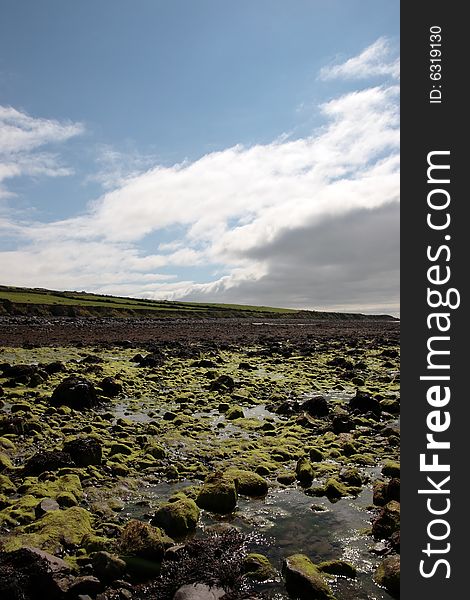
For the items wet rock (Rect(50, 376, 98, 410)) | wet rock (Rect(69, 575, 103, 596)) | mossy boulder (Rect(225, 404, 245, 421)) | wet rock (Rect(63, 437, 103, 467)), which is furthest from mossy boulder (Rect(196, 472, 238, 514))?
wet rock (Rect(50, 376, 98, 410))

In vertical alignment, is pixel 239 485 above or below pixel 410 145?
below

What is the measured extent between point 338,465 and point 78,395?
10846mm

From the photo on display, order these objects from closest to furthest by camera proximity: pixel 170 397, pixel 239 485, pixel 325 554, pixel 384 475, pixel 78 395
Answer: pixel 325 554 → pixel 239 485 → pixel 384 475 → pixel 78 395 → pixel 170 397

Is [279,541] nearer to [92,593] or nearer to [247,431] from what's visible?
[92,593]

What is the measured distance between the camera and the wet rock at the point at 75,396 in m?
18.2

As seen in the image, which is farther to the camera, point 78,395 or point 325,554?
point 78,395

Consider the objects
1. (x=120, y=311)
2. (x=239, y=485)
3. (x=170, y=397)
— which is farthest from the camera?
(x=120, y=311)

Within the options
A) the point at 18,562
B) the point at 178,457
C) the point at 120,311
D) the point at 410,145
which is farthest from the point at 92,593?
the point at 120,311

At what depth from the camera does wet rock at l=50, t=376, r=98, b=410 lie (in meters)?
18.2

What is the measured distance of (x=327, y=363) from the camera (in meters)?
34.8

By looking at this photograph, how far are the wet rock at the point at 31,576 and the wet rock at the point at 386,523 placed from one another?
5.59m

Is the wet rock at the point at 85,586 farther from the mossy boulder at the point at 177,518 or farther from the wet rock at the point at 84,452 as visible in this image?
the wet rock at the point at 84,452

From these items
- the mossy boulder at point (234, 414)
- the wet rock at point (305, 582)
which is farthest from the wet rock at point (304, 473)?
the mossy boulder at point (234, 414)

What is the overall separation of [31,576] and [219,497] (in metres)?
4.17
